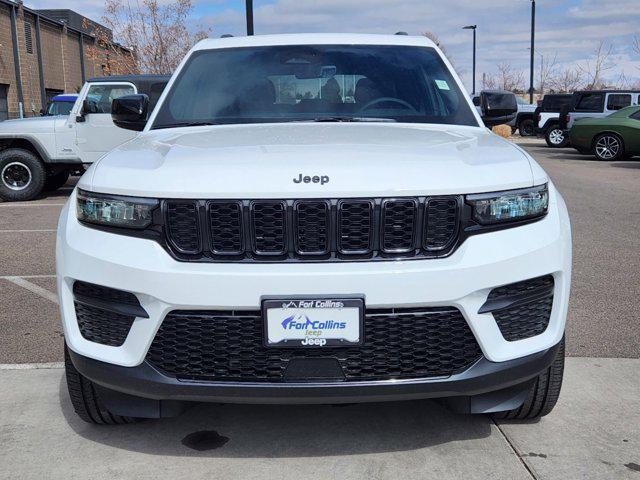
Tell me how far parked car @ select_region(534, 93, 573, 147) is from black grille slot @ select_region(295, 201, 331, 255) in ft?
71.9

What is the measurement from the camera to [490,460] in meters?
2.85

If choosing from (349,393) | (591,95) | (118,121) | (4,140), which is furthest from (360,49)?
(591,95)

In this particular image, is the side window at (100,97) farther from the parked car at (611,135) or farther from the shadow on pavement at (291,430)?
the parked car at (611,135)

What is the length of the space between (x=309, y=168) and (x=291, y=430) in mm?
1235

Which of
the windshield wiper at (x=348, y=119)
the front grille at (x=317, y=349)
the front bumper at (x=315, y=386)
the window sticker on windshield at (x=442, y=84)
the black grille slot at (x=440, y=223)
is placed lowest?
the front bumper at (x=315, y=386)

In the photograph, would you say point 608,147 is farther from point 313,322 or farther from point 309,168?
point 313,322

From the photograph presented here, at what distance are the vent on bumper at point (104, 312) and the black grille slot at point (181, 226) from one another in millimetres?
250

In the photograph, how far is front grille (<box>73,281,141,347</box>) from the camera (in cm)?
256

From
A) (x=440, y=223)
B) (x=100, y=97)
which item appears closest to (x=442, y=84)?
(x=440, y=223)

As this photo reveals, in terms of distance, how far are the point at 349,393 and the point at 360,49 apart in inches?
94.9

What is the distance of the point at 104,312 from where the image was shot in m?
2.62

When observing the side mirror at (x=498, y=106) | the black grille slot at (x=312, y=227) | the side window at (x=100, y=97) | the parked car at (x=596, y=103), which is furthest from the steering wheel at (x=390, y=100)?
the parked car at (x=596, y=103)

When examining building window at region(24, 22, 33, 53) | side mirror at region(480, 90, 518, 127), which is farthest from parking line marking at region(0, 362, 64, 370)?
building window at region(24, 22, 33, 53)

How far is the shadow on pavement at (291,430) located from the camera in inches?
117
